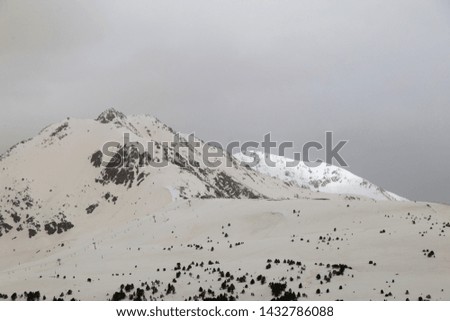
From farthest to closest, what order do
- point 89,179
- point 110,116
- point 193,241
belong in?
point 110,116
point 89,179
point 193,241

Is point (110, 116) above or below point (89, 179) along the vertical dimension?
above

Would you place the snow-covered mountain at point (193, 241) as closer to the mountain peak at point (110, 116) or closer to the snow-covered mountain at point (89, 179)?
the snow-covered mountain at point (89, 179)

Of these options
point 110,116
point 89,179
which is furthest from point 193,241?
point 110,116

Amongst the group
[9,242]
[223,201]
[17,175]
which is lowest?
[9,242]

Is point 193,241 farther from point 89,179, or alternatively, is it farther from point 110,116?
point 110,116

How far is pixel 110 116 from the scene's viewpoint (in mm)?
131875

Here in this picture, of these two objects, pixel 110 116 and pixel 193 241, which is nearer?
pixel 193 241

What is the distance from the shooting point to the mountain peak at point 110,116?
130 metres

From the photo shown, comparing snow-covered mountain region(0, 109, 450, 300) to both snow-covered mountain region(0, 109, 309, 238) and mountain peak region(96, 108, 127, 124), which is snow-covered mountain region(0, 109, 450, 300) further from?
mountain peak region(96, 108, 127, 124)

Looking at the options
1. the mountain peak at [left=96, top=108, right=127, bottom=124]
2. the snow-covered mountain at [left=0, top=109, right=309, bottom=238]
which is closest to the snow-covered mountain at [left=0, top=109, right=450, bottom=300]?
the snow-covered mountain at [left=0, top=109, right=309, bottom=238]

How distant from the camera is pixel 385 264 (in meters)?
26.6
